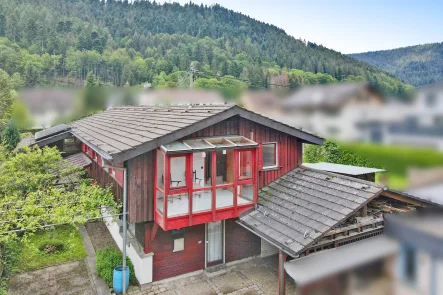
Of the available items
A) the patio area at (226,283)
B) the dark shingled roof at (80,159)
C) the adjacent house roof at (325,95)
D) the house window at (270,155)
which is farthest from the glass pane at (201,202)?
the adjacent house roof at (325,95)

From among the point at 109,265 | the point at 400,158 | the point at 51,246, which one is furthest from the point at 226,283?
the point at 400,158

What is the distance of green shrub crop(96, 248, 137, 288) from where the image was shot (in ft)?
34.0

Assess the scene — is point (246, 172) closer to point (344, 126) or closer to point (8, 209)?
point (8, 209)

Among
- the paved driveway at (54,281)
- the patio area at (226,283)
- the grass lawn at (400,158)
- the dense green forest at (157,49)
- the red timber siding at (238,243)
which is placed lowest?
the patio area at (226,283)

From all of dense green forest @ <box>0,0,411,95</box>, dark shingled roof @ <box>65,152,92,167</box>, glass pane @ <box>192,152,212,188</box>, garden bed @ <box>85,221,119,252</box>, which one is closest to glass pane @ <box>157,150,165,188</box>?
glass pane @ <box>192,152,212,188</box>

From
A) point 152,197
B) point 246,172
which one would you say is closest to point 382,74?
point 152,197

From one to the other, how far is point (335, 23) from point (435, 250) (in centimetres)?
112

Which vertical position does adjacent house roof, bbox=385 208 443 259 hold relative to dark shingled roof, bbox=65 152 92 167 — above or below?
above

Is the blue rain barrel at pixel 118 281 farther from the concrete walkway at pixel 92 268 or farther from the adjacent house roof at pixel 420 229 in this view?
the adjacent house roof at pixel 420 229

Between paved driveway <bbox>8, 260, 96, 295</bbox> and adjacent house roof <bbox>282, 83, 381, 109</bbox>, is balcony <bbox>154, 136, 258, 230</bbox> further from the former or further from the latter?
adjacent house roof <bbox>282, 83, 381, 109</bbox>

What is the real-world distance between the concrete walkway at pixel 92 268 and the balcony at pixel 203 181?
8.95ft

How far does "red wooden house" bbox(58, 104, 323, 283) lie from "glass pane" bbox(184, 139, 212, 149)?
0.03 metres

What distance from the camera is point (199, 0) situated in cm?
12331

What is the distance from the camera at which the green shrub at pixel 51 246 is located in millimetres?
12339
